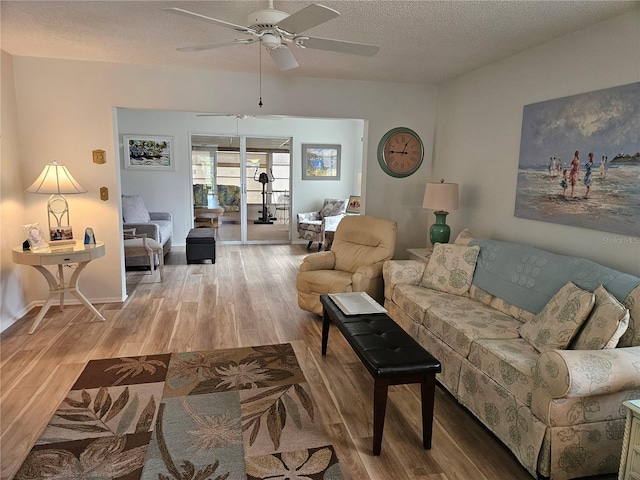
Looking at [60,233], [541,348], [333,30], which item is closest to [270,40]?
[333,30]

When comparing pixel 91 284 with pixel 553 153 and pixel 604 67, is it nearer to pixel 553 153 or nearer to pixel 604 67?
pixel 553 153

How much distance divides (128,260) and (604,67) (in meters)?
5.54

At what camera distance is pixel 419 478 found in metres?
1.96

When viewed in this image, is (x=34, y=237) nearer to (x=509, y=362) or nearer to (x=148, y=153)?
(x=509, y=362)

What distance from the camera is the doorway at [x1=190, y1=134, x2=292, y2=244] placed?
25.1 feet

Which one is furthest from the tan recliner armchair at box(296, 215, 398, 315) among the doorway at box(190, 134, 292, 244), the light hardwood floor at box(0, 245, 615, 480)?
the doorway at box(190, 134, 292, 244)

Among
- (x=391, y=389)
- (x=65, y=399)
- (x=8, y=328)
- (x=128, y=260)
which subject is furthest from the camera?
(x=128, y=260)

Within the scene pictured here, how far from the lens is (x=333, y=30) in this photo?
295cm

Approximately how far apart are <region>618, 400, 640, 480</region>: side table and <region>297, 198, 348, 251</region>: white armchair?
561cm

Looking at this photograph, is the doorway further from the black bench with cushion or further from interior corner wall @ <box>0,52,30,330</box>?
the black bench with cushion

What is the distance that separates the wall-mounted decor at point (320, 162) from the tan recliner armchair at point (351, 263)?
3747 mm

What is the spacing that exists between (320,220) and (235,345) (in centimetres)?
460

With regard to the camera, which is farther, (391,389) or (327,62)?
(327,62)

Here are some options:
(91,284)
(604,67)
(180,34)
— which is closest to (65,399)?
(91,284)
